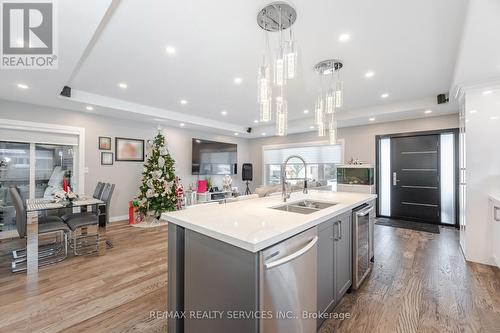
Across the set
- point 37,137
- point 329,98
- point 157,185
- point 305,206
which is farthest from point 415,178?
point 37,137

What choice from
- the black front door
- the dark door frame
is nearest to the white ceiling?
the dark door frame

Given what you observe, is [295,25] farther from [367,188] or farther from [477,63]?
[367,188]

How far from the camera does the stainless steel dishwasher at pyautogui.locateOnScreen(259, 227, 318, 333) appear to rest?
1100 mm

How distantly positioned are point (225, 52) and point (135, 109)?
2.92 m

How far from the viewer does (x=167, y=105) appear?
470cm

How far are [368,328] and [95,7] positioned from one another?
336cm

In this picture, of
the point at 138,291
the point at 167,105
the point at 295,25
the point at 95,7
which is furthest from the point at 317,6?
the point at 167,105


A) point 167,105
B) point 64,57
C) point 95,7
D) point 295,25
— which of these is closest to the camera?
point 95,7

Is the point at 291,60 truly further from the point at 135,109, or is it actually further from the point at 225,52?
the point at 135,109

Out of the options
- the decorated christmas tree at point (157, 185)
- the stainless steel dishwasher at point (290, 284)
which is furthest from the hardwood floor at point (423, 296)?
the decorated christmas tree at point (157, 185)

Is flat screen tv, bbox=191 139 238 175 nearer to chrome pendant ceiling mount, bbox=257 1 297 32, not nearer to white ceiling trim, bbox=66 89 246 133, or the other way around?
white ceiling trim, bbox=66 89 246 133

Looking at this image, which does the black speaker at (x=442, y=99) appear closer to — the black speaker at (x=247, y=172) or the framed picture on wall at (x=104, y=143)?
the black speaker at (x=247, y=172)

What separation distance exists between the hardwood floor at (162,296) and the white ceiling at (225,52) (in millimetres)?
2518

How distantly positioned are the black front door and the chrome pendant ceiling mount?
4615 millimetres
